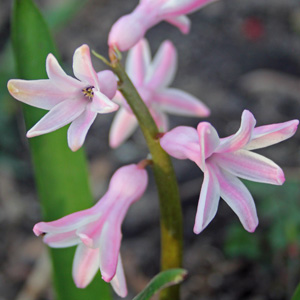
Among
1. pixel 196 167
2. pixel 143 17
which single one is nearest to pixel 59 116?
pixel 143 17

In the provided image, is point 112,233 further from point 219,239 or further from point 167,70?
point 219,239

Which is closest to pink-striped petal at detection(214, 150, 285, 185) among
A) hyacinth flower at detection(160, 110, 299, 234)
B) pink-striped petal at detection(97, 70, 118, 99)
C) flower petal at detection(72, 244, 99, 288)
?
hyacinth flower at detection(160, 110, 299, 234)

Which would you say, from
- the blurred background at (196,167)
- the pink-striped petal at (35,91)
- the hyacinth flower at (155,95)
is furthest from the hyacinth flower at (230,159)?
the blurred background at (196,167)

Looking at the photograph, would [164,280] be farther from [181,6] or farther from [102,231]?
[181,6]

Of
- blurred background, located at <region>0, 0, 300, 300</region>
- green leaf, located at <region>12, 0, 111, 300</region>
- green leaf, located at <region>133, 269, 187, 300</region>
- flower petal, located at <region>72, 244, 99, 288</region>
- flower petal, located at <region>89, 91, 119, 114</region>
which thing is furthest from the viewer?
blurred background, located at <region>0, 0, 300, 300</region>

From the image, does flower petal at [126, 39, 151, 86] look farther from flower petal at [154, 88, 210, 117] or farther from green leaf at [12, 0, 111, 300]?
green leaf at [12, 0, 111, 300]
